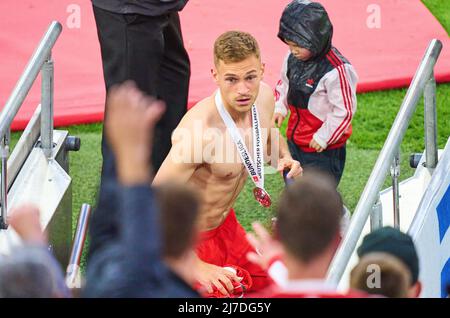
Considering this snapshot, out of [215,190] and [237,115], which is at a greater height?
[237,115]

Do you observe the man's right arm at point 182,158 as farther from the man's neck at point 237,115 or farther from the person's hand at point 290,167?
the person's hand at point 290,167

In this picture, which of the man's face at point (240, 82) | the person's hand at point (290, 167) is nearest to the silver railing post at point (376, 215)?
the person's hand at point (290, 167)

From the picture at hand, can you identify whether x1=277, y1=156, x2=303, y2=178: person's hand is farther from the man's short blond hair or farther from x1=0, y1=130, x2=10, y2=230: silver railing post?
x1=0, y1=130, x2=10, y2=230: silver railing post

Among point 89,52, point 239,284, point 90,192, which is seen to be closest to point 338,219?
point 239,284

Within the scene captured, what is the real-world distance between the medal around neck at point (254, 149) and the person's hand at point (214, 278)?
0.38 metres

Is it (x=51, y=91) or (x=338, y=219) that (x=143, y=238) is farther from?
(x=51, y=91)

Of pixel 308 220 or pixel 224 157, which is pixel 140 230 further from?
pixel 224 157

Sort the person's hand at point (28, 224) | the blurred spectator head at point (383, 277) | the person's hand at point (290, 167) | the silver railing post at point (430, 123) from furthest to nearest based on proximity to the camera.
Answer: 1. the silver railing post at point (430, 123)
2. the person's hand at point (290, 167)
3. the blurred spectator head at point (383, 277)
4. the person's hand at point (28, 224)

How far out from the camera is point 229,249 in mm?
6070

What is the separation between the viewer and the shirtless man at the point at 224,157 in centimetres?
575

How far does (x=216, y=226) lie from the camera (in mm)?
→ 6059

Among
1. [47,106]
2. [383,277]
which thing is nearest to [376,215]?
[383,277]

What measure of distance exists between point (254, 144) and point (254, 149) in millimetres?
22
